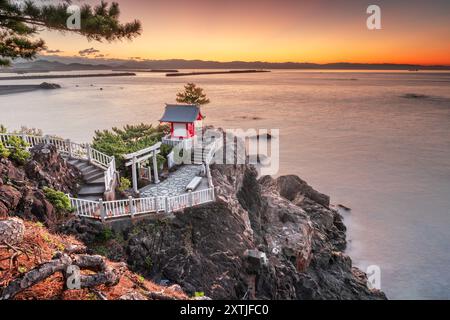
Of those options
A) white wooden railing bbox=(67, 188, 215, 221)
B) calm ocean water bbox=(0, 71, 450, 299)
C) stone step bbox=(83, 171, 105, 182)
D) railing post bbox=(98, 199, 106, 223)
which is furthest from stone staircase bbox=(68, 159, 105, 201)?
calm ocean water bbox=(0, 71, 450, 299)

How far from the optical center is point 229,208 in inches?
605

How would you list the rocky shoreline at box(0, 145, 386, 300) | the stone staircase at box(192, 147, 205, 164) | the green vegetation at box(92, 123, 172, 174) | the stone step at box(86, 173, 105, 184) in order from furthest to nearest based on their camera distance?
the stone staircase at box(192, 147, 205, 164), the green vegetation at box(92, 123, 172, 174), the stone step at box(86, 173, 105, 184), the rocky shoreline at box(0, 145, 386, 300)

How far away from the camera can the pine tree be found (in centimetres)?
884

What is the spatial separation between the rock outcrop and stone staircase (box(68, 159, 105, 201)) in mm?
357

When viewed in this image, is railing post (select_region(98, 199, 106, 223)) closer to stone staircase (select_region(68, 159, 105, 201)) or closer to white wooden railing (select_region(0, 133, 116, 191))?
stone staircase (select_region(68, 159, 105, 201))

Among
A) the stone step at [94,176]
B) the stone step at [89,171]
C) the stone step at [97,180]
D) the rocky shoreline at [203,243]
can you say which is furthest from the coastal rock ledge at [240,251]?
the stone step at [89,171]

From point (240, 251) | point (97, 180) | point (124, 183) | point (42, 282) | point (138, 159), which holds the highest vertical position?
point (138, 159)

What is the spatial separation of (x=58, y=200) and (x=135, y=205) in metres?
2.98

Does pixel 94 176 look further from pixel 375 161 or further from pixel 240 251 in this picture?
pixel 375 161

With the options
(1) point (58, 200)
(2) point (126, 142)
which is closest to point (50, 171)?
(1) point (58, 200)

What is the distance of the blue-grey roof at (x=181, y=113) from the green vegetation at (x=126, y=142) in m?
2.14

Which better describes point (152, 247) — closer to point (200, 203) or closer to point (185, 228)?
point (185, 228)

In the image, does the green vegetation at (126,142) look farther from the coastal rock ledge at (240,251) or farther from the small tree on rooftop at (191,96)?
the small tree on rooftop at (191,96)

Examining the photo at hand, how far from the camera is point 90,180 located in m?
15.0
